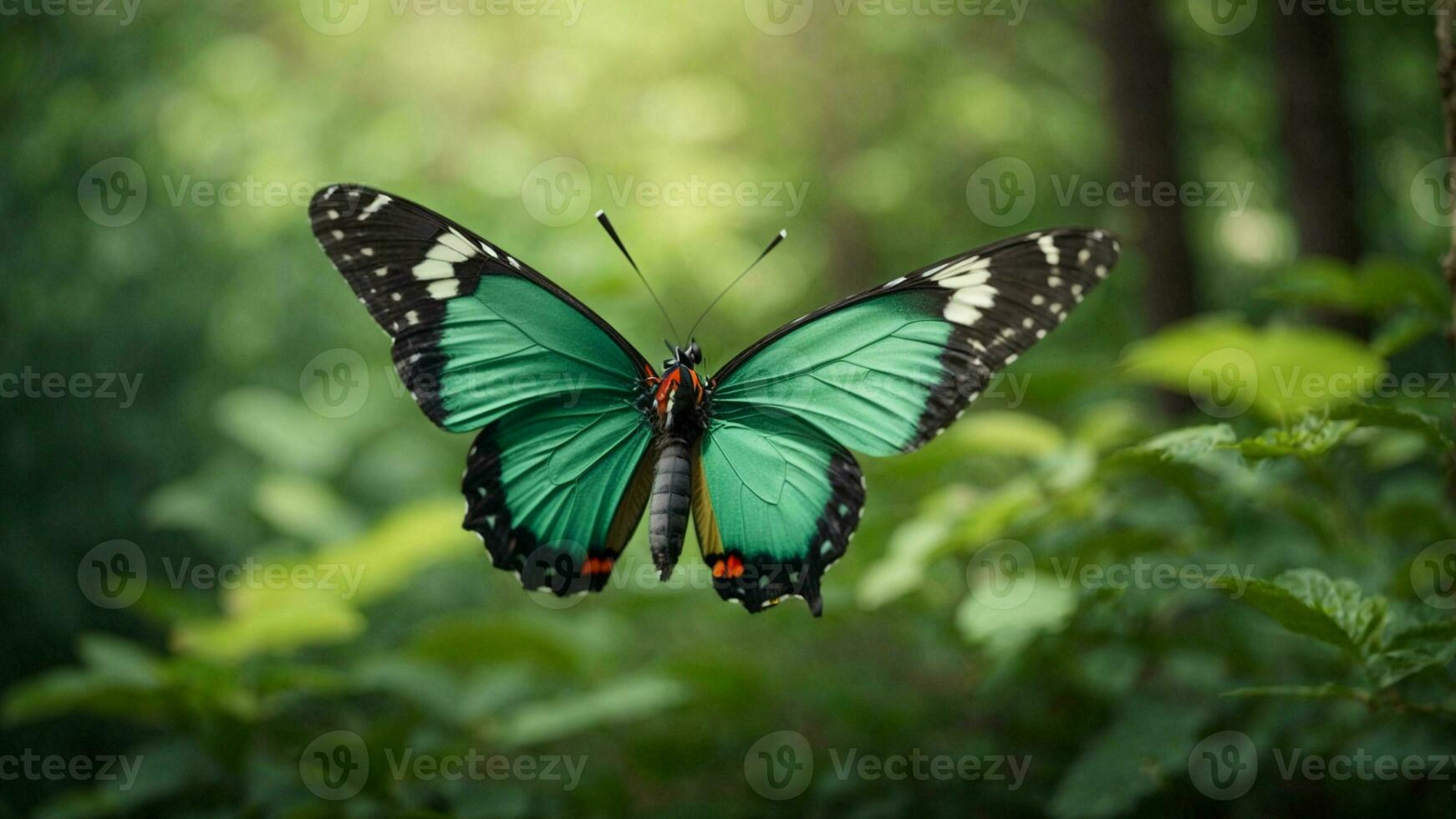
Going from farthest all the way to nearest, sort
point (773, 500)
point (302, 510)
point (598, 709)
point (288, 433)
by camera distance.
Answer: point (288, 433), point (302, 510), point (598, 709), point (773, 500)

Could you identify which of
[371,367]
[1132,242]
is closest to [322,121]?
[371,367]

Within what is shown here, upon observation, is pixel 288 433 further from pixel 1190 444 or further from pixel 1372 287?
pixel 1372 287

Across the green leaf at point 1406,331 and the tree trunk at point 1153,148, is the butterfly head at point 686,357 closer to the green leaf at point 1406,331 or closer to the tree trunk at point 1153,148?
the green leaf at point 1406,331

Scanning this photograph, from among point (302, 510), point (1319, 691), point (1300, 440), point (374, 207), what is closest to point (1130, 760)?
point (1319, 691)

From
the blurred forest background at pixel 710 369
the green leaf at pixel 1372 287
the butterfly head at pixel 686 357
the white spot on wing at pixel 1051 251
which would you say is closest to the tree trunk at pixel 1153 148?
the blurred forest background at pixel 710 369

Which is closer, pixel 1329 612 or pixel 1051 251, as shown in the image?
pixel 1329 612

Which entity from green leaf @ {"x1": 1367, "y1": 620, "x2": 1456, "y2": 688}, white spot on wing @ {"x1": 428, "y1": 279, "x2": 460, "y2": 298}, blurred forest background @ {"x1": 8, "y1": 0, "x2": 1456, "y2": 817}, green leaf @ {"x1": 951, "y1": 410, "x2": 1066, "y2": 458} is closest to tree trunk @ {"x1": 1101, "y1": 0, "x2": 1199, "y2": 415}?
blurred forest background @ {"x1": 8, "y1": 0, "x2": 1456, "y2": 817}
